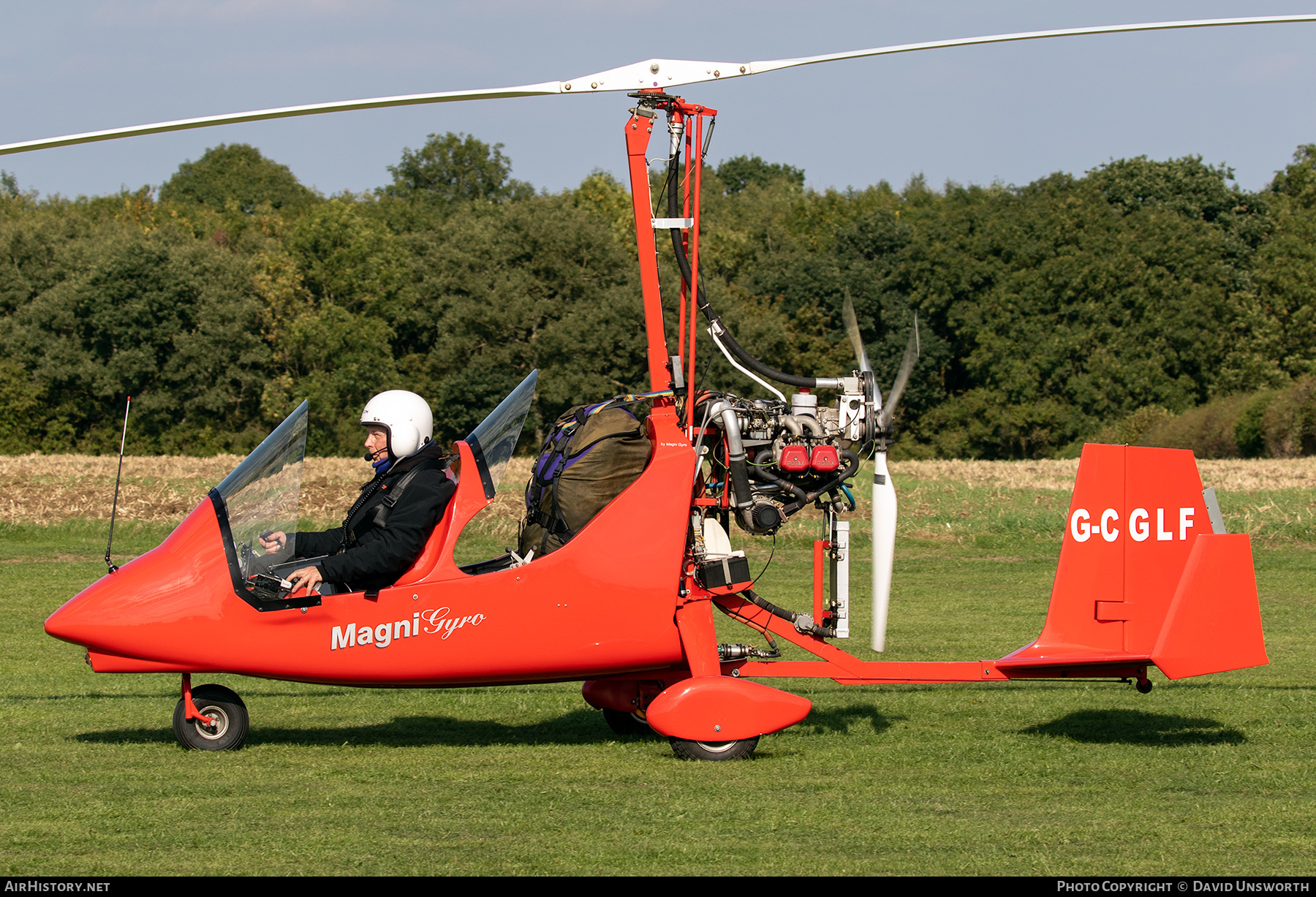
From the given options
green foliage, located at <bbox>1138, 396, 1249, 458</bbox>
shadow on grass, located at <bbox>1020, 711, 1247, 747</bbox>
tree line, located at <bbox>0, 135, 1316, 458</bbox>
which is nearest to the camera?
shadow on grass, located at <bbox>1020, 711, 1247, 747</bbox>

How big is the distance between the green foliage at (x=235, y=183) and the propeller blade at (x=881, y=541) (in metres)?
74.0

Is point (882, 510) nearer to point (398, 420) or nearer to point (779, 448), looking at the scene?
point (779, 448)

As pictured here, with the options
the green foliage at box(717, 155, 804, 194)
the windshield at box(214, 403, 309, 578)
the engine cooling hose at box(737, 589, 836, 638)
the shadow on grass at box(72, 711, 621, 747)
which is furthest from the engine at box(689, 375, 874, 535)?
the green foliage at box(717, 155, 804, 194)

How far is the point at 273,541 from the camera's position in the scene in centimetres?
660

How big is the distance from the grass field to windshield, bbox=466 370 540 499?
63.3 inches

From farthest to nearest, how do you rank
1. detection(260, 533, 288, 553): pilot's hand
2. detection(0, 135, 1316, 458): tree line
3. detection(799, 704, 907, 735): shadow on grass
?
detection(0, 135, 1316, 458): tree line → detection(799, 704, 907, 735): shadow on grass → detection(260, 533, 288, 553): pilot's hand

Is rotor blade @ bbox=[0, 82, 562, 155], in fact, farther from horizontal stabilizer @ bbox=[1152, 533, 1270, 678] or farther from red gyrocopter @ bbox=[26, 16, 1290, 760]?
horizontal stabilizer @ bbox=[1152, 533, 1270, 678]

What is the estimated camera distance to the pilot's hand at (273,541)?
6.55m

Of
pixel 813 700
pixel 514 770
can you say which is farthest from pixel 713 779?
pixel 813 700

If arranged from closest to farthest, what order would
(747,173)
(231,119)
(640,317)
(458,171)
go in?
(231,119) → (640,317) → (458,171) → (747,173)

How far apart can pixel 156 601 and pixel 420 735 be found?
190cm

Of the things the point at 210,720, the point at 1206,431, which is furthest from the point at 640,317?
the point at 210,720

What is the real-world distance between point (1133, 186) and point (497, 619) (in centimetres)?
5961

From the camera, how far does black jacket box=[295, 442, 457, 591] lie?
6.32m
